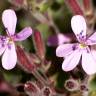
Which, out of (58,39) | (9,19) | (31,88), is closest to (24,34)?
(9,19)

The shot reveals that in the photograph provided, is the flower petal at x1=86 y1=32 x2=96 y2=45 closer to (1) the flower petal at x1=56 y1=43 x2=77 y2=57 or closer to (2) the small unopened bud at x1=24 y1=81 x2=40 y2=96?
(1) the flower petal at x1=56 y1=43 x2=77 y2=57

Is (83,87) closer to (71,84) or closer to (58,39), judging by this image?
(71,84)

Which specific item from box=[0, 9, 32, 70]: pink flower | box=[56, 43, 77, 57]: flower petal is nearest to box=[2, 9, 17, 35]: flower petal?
box=[0, 9, 32, 70]: pink flower

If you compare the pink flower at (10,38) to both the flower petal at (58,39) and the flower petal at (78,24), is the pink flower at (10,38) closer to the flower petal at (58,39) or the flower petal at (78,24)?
the flower petal at (78,24)

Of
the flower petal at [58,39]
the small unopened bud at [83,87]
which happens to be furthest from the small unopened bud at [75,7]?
the small unopened bud at [83,87]

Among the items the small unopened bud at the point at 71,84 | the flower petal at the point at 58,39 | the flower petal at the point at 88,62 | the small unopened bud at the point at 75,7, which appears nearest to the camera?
the flower petal at the point at 88,62

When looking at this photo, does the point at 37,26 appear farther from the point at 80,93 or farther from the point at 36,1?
the point at 80,93

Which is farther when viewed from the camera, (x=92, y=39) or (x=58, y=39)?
(x=58, y=39)
